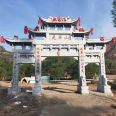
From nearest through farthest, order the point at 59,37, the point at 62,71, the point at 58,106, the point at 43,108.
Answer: the point at 43,108, the point at 58,106, the point at 59,37, the point at 62,71

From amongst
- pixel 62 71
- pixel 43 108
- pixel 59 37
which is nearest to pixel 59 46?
pixel 59 37

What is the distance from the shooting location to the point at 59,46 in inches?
838

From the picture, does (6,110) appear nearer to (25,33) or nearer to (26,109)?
(26,109)

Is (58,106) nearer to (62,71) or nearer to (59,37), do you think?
(59,37)

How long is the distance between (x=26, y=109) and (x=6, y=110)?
4.28ft

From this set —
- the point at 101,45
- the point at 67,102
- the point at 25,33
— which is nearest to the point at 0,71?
the point at 25,33

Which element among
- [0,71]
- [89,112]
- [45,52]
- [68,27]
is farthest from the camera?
[0,71]

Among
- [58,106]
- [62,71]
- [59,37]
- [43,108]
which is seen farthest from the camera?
[62,71]

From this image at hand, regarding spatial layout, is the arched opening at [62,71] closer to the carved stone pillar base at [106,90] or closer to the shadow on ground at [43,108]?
the carved stone pillar base at [106,90]

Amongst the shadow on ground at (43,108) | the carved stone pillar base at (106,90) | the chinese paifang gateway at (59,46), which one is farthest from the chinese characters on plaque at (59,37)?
the shadow on ground at (43,108)

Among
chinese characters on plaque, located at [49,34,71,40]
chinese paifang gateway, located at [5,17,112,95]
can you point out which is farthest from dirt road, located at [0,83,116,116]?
chinese characters on plaque, located at [49,34,71,40]

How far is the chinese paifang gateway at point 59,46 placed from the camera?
68.7 feet

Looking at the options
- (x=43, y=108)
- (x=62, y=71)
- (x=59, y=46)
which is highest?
(x=59, y=46)

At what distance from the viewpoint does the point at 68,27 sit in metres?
22.9
